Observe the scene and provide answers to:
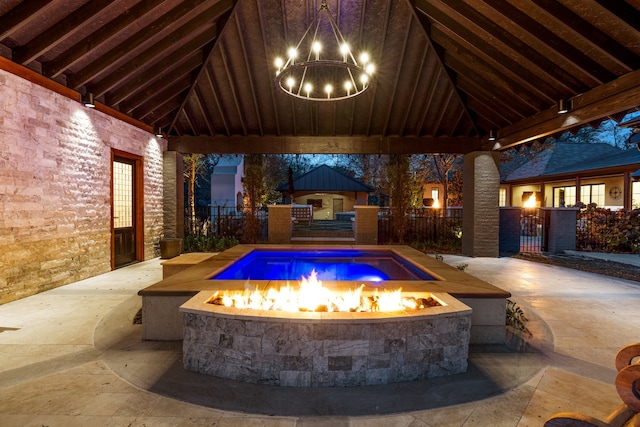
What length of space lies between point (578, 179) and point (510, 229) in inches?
422

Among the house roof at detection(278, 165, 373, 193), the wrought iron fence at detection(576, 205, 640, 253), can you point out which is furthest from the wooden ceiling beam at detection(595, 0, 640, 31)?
the house roof at detection(278, 165, 373, 193)

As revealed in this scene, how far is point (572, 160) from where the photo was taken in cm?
2109

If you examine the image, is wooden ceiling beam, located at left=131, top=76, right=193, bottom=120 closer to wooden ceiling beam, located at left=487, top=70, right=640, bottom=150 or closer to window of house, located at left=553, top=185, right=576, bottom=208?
wooden ceiling beam, located at left=487, top=70, right=640, bottom=150

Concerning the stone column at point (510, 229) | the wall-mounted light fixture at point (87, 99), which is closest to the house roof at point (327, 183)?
the stone column at point (510, 229)

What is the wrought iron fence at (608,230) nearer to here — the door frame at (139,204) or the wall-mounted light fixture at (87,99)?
the door frame at (139,204)

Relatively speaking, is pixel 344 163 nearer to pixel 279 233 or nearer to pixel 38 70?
pixel 279 233

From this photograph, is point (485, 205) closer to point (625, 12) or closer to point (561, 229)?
point (561, 229)

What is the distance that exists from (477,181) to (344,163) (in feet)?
113

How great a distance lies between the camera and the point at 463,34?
23.5ft

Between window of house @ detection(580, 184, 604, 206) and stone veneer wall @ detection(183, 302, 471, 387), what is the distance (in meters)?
21.4

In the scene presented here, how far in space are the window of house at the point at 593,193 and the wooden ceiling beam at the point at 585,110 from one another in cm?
1400

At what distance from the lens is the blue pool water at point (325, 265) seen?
22.1ft

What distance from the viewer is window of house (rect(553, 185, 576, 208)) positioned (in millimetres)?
20891

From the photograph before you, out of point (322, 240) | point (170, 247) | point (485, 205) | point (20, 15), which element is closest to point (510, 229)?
point (485, 205)
